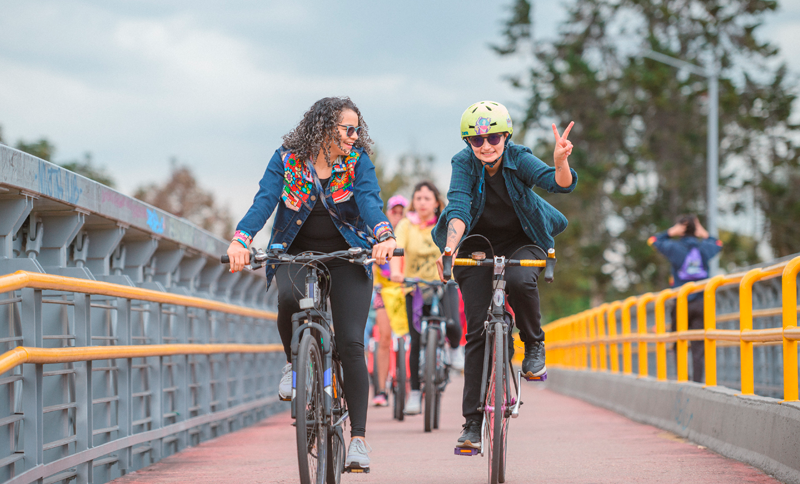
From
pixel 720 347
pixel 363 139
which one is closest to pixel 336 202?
pixel 363 139

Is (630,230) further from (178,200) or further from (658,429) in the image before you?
(178,200)

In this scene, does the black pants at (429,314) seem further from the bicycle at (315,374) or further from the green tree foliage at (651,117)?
the green tree foliage at (651,117)

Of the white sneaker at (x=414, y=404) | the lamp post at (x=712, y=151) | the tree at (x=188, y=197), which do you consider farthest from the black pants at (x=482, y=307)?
the tree at (x=188, y=197)

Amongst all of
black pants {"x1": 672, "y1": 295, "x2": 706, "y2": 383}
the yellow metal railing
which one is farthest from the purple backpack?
black pants {"x1": 672, "y1": 295, "x2": 706, "y2": 383}

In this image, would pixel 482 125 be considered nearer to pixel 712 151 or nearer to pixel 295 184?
pixel 295 184

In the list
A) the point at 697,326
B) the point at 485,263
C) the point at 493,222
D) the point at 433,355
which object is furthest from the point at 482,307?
the point at 697,326

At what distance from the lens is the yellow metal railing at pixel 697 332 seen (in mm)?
5809

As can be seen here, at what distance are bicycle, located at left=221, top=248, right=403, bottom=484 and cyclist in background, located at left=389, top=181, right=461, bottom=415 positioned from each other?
461cm

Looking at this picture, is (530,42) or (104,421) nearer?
(104,421)

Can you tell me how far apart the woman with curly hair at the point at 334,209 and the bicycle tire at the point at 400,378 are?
4356 mm

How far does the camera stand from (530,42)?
120 feet

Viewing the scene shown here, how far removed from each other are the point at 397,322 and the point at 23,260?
19.3 feet

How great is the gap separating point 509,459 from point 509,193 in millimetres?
2068

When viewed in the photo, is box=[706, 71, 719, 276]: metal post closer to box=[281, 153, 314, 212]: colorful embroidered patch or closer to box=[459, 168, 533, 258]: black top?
box=[459, 168, 533, 258]: black top
